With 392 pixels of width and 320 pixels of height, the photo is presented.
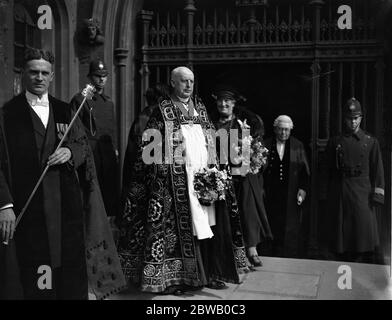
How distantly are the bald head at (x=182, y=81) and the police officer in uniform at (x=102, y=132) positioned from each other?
2.74ft

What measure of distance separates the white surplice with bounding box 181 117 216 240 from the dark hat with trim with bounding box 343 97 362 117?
147cm

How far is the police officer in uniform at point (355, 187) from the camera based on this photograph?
425 centimetres

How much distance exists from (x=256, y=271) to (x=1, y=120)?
263 cm

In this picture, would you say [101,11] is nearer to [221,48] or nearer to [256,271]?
[221,48]

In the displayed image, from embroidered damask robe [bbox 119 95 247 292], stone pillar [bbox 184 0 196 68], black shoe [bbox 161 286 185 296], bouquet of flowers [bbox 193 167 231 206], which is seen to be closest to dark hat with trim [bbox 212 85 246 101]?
embroidered damask robe [bbox 119 95 247 292]

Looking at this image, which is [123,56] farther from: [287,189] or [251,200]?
[287,189]

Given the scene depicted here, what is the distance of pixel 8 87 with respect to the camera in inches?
140

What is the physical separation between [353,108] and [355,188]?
2.48ft

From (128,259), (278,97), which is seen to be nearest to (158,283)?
(128,259)

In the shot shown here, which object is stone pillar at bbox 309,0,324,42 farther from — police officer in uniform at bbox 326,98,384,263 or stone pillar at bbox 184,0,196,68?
stone pillar at bbox 184,0,196,68

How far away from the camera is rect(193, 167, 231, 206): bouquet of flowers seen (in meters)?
3.66

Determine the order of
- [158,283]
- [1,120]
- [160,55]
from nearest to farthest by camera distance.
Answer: [1,120] < [158,283] < [160,55]

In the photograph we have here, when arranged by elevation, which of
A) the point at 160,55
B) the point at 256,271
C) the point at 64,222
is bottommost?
the point at 256,271

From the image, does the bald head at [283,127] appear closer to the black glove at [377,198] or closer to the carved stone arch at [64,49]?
the black glove at [377,198]
